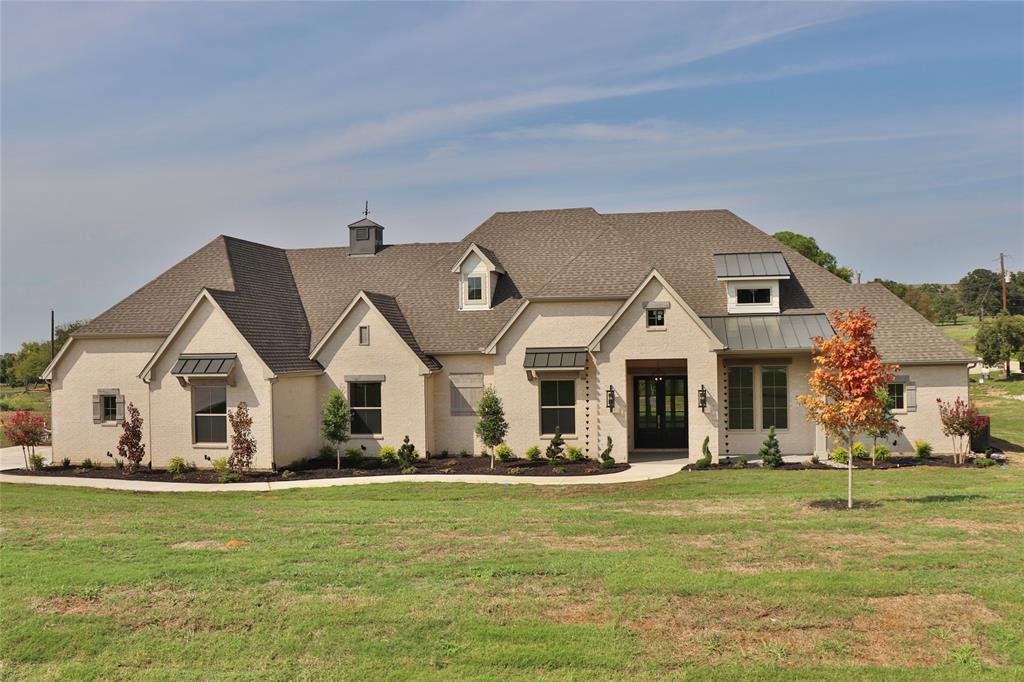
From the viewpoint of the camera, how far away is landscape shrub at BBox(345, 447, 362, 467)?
27.8 meters

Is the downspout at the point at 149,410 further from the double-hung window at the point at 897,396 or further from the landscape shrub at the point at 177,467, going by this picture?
the double-hung window at the point at 897,396

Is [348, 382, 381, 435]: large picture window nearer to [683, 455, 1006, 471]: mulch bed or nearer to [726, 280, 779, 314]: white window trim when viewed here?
[683, 455, 1006, 471]: mulch bed

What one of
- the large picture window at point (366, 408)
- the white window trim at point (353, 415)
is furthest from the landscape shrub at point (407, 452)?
the large picture window at point (366, 408)

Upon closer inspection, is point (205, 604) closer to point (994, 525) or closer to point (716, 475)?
point (994, 525)

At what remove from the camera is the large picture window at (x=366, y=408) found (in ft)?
93.9

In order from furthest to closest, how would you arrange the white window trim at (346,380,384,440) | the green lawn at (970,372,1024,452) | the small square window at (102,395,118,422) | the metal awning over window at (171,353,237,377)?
1. the green lawn at (970,372,1024,452)
2. the small square window at (102,395,118,422)
3. the white window trim at (346,380,384,440)
4. the metal awning over window at (171,353,237,377)

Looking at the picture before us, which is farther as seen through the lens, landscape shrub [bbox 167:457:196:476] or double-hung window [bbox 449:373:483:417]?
double-hung window [bbox 449:373:483:417]

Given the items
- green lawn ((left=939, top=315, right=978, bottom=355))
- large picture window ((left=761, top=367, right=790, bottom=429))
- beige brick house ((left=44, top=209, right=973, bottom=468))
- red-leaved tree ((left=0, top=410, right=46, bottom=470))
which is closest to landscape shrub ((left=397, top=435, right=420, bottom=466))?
beige brick house ((left=44, top=209, right=973, bottom=468))

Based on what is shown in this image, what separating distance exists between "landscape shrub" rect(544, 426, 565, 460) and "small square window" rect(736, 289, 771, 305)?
800 cm

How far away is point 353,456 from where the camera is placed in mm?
27969

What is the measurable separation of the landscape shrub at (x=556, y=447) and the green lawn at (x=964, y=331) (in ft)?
191

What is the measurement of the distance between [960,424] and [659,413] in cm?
979

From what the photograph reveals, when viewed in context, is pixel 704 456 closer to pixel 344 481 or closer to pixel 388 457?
pixel 388 457

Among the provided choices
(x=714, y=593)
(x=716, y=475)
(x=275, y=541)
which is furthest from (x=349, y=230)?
(x=714, y=593)
